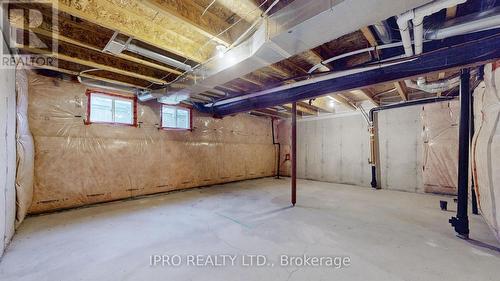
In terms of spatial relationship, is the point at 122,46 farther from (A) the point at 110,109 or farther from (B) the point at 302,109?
(B) the point at 302,109

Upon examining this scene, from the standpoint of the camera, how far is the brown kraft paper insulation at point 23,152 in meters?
2.49

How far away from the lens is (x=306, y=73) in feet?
10.2

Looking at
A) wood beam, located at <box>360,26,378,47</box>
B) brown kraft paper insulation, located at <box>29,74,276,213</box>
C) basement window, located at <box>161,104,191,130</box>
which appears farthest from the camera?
basement window, located at <box>161,104,191,130</box>

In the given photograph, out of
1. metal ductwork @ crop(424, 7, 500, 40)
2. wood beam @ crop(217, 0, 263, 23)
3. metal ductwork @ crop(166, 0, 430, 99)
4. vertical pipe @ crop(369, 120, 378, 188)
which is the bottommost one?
vertical pipe @ crop(369, 120, 378, 188)

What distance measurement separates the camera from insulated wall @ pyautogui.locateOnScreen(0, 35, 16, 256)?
5.94 ft

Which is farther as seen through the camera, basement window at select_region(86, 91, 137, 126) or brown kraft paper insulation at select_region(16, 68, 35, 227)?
basement window at select_region(86, 91, 137, 126)

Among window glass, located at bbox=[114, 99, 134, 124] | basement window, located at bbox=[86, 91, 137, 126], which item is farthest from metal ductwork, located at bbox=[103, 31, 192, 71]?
window glass, located at bbox=[114, 99, 134, 124]

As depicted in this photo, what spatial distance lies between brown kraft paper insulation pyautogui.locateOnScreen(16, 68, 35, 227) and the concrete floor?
311mm

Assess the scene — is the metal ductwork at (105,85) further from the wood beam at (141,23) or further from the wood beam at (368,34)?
the wood beam at (368,34)

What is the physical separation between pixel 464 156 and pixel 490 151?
9.3 inches

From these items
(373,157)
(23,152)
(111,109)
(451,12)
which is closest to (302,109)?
(373,157)

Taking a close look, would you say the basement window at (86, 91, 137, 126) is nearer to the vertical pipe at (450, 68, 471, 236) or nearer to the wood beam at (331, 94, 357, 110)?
the wood beam at (331, 94, 357, 110)

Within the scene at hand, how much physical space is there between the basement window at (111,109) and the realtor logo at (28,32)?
3.25ft

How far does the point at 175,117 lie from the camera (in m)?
4.82
